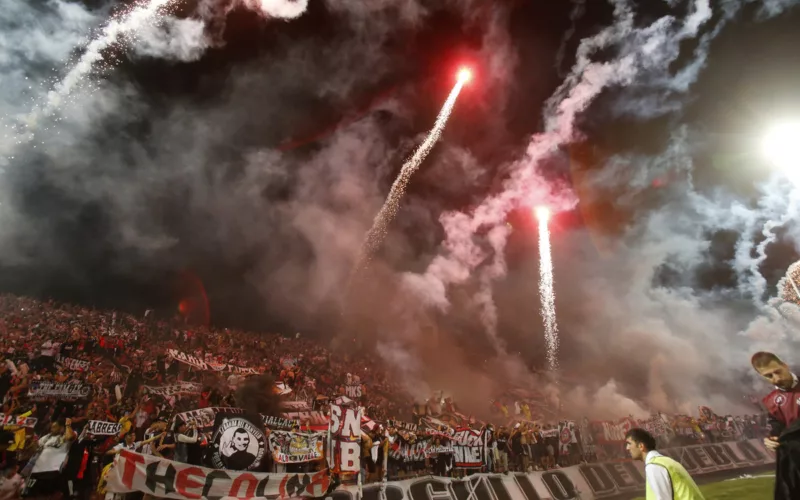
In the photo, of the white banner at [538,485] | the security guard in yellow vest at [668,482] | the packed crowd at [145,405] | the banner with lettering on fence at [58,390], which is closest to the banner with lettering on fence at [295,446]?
the packed crowd at [145,405]

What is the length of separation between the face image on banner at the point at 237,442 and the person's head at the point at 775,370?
26.6 feet

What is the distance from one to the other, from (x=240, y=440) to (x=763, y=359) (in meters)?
8.41

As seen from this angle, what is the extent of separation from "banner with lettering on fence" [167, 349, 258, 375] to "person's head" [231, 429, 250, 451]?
54.8ft

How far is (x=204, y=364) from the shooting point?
74.6 ft

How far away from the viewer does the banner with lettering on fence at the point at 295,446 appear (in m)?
10.4

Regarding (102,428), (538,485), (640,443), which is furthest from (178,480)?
(538,485)

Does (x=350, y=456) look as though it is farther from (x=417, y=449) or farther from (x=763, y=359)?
(x=763, y=359)

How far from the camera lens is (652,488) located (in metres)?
4.22

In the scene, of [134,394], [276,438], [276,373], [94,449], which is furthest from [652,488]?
[276,373]

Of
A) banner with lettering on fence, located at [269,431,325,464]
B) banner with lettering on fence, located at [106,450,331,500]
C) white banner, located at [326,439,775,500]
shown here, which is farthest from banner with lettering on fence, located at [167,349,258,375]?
banner with lettering on fence, located at [106,450,331,500]

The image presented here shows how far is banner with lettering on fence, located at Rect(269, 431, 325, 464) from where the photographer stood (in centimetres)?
1038

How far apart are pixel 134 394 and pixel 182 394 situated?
7.12 feet

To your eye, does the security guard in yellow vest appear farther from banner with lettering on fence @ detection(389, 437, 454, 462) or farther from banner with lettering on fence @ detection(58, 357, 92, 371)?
banner with lettering on fence @ detection(58, 357, 92, 371)

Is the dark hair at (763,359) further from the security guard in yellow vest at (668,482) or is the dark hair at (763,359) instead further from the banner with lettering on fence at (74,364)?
the banner with lettering on fence at (74,364)
